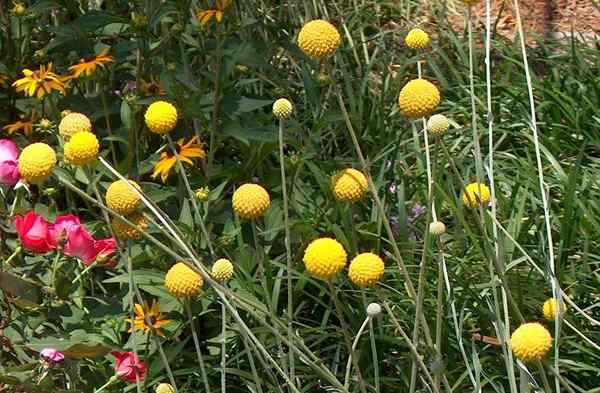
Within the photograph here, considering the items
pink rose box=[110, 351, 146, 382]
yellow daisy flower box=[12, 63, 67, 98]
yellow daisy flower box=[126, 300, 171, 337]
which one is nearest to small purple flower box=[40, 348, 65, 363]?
pink rose box=[110, 351, 146, 382]

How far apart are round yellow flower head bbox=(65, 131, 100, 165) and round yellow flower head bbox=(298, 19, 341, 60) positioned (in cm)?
35

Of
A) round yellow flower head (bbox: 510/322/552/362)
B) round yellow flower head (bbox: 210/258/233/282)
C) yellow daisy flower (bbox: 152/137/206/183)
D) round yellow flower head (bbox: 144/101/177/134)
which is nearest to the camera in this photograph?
round yellow flower head (bbox: 510/322/552/362)

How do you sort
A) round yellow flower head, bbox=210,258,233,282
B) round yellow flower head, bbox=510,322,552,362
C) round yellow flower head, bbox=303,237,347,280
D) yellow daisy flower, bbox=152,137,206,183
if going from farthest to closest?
yellow daisy flower, bbox=152,137,206,183
round yellow flower head, bbox=210,258,233,282
round yellow flower head, bbox=303,237,347,280
round yellow flower head, bbox=510,322,552,362

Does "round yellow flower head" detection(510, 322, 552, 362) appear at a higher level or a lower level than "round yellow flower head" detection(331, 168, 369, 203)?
lower

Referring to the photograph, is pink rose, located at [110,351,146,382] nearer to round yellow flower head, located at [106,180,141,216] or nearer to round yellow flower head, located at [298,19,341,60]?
round yellow flower head, located at [106,180,141,216]

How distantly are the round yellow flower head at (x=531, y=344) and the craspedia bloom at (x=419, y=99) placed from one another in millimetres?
359

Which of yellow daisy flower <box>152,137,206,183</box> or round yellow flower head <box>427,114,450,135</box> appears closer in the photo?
round yellow flower head <box>427,114,450,135</box>

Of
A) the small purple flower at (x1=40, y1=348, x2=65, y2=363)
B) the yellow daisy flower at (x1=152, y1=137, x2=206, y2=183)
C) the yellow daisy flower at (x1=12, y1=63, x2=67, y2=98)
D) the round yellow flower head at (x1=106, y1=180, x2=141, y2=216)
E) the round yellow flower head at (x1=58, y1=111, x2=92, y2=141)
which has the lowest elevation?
the small purple flower at (x1=40, y1=348, x2=65, y2=363)

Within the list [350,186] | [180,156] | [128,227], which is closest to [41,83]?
[180,156]

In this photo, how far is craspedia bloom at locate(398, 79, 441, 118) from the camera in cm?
167

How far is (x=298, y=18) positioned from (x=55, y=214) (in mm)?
1758

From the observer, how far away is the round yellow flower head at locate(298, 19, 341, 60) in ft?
5.58

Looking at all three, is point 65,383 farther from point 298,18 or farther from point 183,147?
point 298,18

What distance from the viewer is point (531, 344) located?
4.96ft
